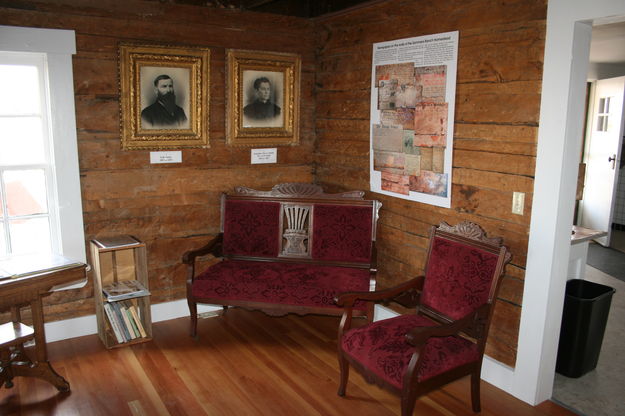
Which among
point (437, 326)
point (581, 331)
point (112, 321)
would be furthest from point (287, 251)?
point (581, 331)

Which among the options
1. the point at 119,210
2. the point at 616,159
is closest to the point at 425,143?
the point at 119,210

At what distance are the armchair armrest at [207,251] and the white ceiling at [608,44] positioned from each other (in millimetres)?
3269

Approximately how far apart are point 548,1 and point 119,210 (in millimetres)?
3001

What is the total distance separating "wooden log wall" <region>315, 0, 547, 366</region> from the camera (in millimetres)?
2715

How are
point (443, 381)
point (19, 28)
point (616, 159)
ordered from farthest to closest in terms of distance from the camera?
point (616, 159) → point (19, 28) → point (443, 381)

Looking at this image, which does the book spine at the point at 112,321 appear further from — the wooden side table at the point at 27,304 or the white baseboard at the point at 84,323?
the wooden side table at the point at 27,304

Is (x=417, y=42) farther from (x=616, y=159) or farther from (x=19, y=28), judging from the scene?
(x=616, y=159)

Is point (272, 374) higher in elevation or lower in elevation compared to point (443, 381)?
lower

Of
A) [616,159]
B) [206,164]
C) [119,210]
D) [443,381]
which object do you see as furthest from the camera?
[616,159]

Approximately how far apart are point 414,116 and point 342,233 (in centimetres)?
99

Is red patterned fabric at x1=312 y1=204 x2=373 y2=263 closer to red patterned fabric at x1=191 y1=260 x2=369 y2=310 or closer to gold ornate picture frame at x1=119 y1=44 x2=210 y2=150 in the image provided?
red patterned fabric at x1=191 y1=260 x2=369 y2=310

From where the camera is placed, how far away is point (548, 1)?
100 inches

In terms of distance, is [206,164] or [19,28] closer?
[19,28]

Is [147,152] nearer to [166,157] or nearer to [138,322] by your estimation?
[166,157]
